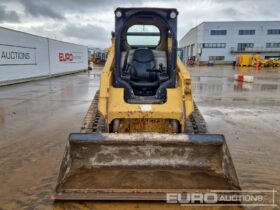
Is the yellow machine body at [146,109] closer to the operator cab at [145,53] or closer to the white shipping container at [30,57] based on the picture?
the operator cab at [145,53]

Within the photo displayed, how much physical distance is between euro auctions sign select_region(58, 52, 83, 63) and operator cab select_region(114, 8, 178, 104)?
16.5 m

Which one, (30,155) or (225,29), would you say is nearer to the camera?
(30,155)

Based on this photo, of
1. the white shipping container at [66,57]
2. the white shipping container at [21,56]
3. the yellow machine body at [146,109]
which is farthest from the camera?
the white shipping container at [66,57]

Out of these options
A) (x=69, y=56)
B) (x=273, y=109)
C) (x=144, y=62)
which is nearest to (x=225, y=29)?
(x=69, y=56)

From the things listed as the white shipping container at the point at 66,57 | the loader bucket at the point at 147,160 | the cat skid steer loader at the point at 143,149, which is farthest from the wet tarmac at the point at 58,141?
the white shipping container at the point at 66,57

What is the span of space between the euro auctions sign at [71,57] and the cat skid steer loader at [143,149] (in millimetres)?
17777

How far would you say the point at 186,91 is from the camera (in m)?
4.14

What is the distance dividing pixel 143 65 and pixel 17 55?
11.8m

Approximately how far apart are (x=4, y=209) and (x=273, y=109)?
26.3 feet

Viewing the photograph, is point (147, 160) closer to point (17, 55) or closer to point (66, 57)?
point (17, 55)

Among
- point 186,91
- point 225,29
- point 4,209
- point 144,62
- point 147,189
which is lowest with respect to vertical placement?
point 4,209

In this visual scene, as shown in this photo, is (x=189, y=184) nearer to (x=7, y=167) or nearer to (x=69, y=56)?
(x=7, y=167)

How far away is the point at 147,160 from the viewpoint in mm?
3285

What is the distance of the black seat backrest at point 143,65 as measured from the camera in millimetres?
5188
